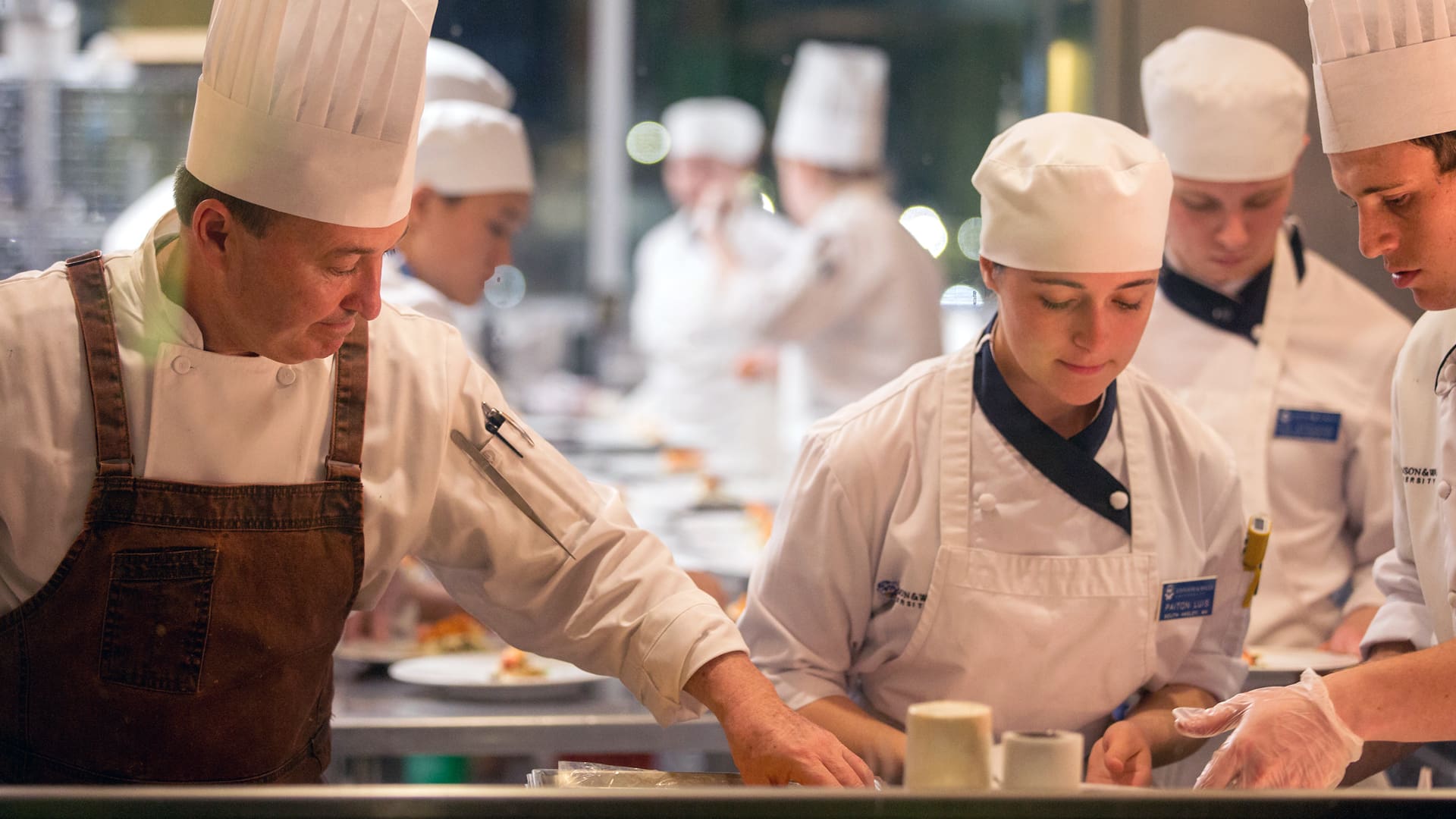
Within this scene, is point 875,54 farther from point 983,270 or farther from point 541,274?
point 983,270

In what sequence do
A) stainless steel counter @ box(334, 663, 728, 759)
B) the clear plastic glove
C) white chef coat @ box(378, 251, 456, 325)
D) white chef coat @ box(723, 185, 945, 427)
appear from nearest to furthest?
1. the clear plastic glove
2. stainless steel counter @ box(334, 663, 728, 759)
3. white chef coat @ box(378, 251, 456, 325)
4. white chef coat @ box(723, 185, 945, 427)

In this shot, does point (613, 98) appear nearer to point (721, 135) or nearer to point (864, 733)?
point (721, 135)

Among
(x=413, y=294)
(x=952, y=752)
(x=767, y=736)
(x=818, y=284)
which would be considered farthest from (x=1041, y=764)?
(x=818, y=284)

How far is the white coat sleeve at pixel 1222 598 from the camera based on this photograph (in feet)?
5.91

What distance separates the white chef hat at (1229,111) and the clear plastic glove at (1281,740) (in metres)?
1.14

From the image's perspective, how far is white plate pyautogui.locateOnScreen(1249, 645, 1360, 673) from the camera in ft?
6.93

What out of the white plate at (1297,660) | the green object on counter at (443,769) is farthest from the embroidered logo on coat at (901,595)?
the green object on counter at (443,769)

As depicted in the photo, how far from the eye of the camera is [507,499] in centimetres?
165

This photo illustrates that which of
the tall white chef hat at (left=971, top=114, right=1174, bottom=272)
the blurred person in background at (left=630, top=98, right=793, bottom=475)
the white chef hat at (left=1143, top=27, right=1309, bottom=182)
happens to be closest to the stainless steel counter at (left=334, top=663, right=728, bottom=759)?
the tall white chef hat at (left=971, top=114, right=1174, bottom=272)

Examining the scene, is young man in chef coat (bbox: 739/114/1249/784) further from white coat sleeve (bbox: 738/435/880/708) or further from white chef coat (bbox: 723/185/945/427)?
white chef coat (bbox: 723/185/945/427)

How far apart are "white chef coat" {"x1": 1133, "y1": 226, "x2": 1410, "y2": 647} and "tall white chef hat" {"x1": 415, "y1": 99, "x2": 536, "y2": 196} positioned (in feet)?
4.29

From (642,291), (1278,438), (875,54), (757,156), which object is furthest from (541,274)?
(1278,438)

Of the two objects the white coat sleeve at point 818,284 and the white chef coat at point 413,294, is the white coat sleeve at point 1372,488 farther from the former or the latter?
the white coat sleeve at point 818,284

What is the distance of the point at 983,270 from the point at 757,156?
4.25 metres
